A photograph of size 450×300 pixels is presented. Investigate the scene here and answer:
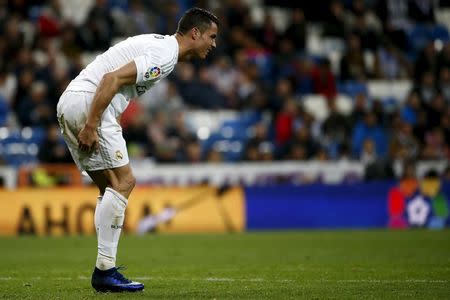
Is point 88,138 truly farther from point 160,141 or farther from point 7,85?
point 7,85

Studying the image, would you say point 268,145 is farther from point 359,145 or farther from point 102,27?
point 102,27

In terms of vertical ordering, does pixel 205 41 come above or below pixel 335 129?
above

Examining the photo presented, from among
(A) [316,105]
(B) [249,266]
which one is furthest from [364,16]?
(B) [249,266]

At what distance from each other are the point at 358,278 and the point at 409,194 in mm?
8770

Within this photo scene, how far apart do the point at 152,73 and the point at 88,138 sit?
67cm

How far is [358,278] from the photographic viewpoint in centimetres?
800

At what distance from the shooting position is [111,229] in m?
7.22

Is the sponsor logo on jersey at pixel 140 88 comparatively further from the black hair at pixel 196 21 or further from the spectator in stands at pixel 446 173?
the spectator in stands at pixel 446 173

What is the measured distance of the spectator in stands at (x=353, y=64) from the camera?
20938 millimetres

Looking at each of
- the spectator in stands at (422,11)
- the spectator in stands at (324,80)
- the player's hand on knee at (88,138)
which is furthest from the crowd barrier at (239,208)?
the player's hand on knee at (88,138)

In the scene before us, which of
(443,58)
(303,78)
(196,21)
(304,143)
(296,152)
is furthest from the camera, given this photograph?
(443,58)

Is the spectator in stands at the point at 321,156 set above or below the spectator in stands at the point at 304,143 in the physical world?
below

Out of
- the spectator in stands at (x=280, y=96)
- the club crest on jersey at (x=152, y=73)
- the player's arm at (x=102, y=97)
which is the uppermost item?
the spectator in stands at (x=280, y=96)

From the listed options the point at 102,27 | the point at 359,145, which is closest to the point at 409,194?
the point at 359,145
